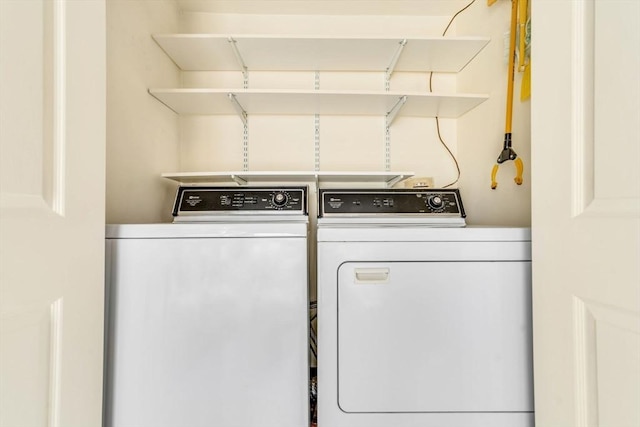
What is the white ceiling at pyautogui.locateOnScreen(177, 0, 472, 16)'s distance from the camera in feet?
5.06

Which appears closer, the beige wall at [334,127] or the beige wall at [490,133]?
the beige wall at [490,133]

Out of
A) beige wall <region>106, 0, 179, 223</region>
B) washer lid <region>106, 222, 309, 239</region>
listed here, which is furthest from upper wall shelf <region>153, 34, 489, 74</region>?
washer lid <region>106, 222, 309, 239</region>

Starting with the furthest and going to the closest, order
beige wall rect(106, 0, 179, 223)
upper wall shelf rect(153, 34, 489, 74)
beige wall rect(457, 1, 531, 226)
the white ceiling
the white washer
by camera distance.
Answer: the white ceiling < upper wall shelf rect(153, 34, 489, 74) < beige wall rect(457, 1, 531, 226) < beige wall rect(106, 0, 179, 223) < the white washer

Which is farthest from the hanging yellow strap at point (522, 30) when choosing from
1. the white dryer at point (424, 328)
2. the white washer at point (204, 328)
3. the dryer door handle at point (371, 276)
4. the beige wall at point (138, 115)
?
the beige wall at point (138, 115)

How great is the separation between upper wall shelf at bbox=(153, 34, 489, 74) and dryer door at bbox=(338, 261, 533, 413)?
101cm

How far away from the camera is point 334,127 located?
168cm

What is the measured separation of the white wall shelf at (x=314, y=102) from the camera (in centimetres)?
134

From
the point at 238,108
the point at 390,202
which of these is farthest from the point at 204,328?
the point at 238,108

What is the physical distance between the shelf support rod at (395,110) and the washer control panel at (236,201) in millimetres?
670

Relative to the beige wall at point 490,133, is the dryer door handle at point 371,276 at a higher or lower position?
lower
